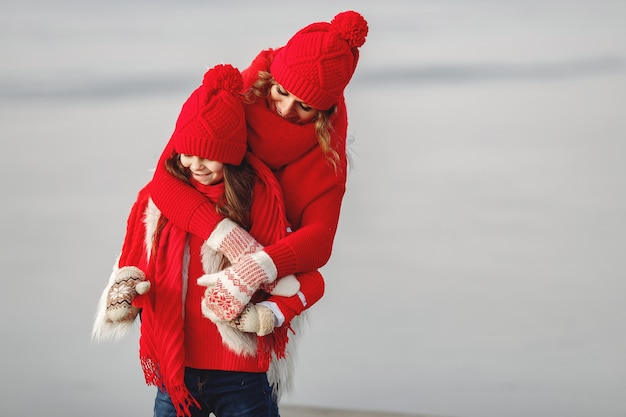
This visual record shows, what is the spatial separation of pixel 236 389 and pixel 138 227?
1.13 feet

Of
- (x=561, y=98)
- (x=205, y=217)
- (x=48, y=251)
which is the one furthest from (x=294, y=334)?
(x=561, y=98)

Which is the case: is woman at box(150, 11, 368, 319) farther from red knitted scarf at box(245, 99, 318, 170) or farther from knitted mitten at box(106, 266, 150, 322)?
knitted mitten at box(106, 266, 150, 322)

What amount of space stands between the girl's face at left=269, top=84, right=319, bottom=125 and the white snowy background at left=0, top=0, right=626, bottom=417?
150cm

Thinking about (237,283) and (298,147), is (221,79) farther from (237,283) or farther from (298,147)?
(237,283)

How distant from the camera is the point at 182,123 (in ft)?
5.71

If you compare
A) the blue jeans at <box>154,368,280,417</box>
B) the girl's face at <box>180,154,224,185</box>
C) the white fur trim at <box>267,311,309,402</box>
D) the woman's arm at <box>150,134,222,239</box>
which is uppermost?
the girl's face at <box>180,154,224,185</box>

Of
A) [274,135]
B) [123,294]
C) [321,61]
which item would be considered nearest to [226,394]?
[123,294]

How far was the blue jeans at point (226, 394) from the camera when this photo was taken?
5.89 ft

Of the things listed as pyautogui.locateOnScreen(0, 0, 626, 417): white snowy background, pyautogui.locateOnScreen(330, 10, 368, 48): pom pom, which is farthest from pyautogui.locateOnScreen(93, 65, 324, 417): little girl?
pyautogui.locateOnScreen(0, 0, 626, 417): white snowy background

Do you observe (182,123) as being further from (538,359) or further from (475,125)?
(475,125)

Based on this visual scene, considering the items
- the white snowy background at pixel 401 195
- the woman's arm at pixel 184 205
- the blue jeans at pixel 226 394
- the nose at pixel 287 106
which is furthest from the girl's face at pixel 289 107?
the white snowy background at pixel 401 195

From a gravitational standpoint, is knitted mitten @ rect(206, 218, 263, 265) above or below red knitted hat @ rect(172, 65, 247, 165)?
below

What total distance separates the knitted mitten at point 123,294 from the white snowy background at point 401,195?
1.46m

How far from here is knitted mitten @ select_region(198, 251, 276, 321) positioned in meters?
1.68
